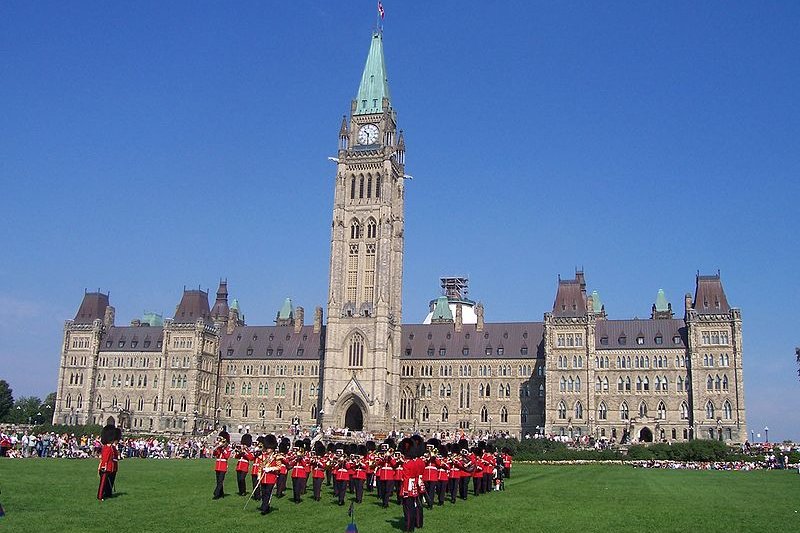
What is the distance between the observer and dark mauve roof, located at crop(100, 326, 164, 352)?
116500 millimetres

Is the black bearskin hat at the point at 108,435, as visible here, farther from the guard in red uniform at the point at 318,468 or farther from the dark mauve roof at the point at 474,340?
the dark mauve roof at the point at 474,340

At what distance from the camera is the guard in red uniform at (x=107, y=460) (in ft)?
85.5

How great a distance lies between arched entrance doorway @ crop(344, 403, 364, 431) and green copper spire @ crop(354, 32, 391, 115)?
38956 millimetres

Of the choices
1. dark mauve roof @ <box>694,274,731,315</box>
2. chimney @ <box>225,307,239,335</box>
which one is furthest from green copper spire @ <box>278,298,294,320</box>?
dark mauve roof @ <box>694,274,731,315</box>

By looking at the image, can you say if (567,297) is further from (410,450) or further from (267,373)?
(410,450)

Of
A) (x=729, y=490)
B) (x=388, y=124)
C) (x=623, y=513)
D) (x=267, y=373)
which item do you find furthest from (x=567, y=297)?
(x=623, y=513)

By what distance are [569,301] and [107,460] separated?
3103 inches

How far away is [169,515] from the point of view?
23.3 metres

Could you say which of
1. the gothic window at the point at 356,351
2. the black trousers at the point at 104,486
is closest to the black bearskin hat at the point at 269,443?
the black trousers at the point at 104,486

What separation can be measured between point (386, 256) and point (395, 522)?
8245cm

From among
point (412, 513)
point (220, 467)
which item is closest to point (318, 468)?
point (220, 467)

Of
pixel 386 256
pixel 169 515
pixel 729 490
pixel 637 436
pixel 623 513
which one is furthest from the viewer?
pixel 386 256

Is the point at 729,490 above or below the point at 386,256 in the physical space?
below

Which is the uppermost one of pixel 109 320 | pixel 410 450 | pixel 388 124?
pixel 388 124
